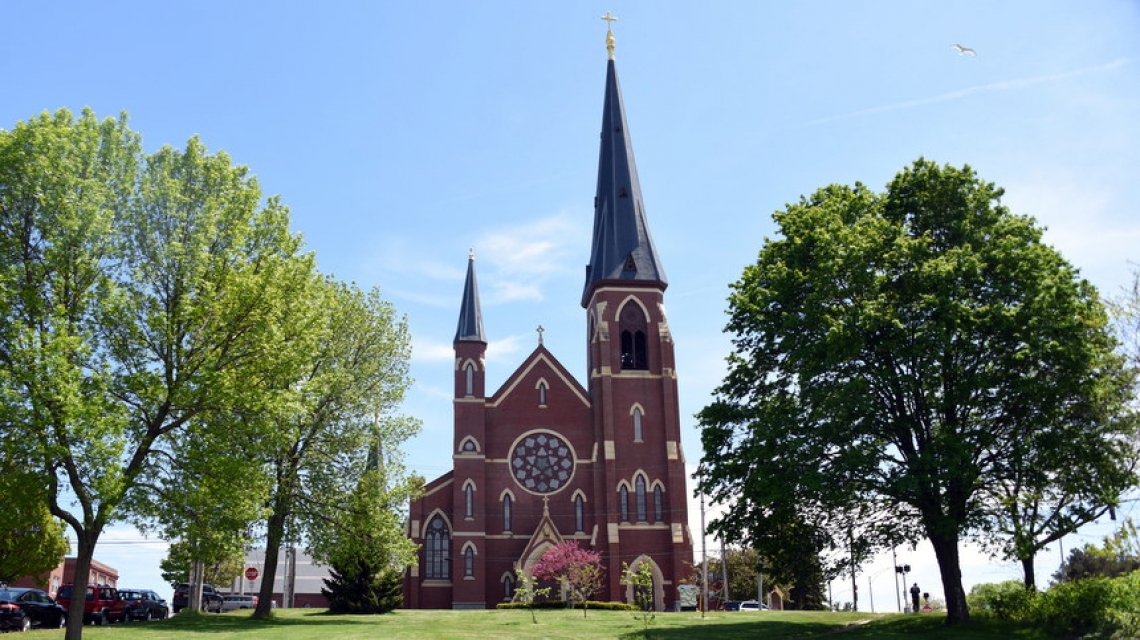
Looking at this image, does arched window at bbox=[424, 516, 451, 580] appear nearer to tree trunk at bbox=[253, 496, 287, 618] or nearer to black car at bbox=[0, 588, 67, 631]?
tree trunk at bbox=[253, 496, 287, 618]

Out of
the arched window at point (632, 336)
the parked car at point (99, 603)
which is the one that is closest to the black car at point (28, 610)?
the parked car at point (99, 603)

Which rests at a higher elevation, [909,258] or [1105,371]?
[909,258]

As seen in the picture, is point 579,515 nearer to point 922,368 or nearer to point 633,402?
point 633,402

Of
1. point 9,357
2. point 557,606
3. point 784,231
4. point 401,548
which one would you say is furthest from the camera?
point 557,606

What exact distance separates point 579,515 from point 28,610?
3464cm

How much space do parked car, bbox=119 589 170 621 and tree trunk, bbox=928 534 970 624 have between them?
29.6 metres

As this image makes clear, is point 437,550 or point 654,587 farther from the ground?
point 437,550

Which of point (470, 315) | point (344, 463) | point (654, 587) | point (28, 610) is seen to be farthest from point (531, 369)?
point (28, 610)

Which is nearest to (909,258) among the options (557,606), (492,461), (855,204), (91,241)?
(855,204)

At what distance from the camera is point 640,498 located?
58.5m

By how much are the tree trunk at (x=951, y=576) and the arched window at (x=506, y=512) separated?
34573mm

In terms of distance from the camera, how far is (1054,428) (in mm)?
25781

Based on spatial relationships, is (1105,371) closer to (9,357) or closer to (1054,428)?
(1054,428)

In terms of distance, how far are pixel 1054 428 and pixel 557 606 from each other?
3241 centimetres
